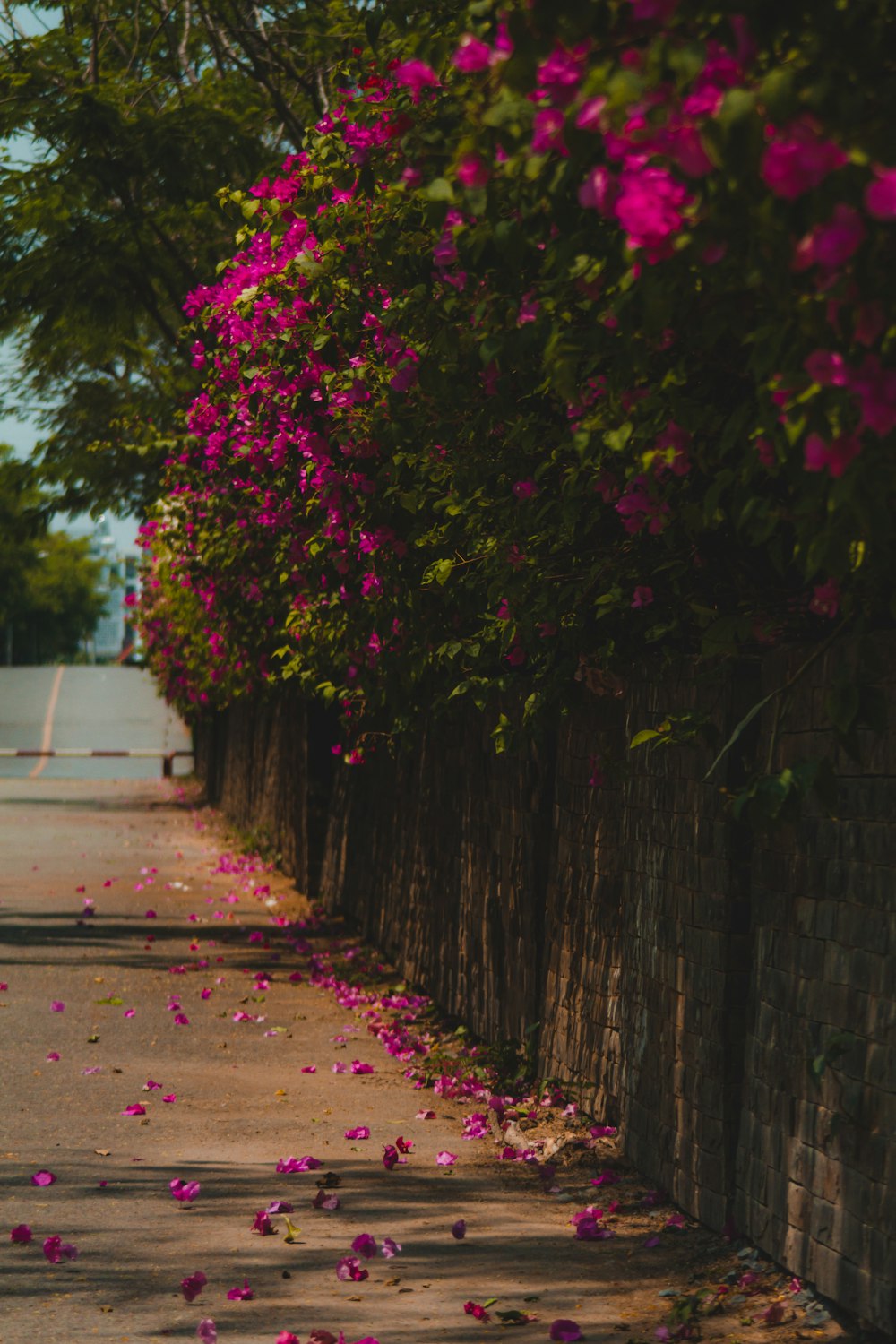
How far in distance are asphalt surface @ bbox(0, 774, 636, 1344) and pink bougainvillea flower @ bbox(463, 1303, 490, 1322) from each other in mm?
20

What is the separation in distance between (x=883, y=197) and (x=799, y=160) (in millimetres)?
154

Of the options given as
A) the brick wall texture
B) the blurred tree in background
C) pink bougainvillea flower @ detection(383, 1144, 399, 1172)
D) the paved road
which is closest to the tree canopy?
the brick wall texture

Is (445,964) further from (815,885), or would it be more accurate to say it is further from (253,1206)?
(815,885)

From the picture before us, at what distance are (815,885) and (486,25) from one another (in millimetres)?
2460

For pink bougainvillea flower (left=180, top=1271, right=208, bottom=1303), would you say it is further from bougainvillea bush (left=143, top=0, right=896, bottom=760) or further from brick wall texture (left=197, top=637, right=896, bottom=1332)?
bougainvillea bush (left=143, top=0, right=896, bottom=760)

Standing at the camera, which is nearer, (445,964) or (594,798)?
(594,798)

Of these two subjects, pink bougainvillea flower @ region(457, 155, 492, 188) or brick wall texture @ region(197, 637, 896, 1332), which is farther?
brick wall texture @ region(197, 637, 896, 1332)

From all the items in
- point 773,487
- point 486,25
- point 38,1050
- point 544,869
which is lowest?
point 38,1050

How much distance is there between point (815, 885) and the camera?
4.70 metres

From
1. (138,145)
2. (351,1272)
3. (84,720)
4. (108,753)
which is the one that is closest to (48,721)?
(84,720)

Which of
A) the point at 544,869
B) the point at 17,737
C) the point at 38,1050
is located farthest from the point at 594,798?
the point at 17,737

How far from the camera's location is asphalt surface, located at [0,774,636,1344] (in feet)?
15.9

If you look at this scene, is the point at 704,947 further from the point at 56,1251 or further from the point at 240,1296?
the point at 56,1251

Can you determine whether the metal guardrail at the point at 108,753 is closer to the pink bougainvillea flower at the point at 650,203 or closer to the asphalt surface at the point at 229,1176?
the asphalt surface at the point at 229,1176
